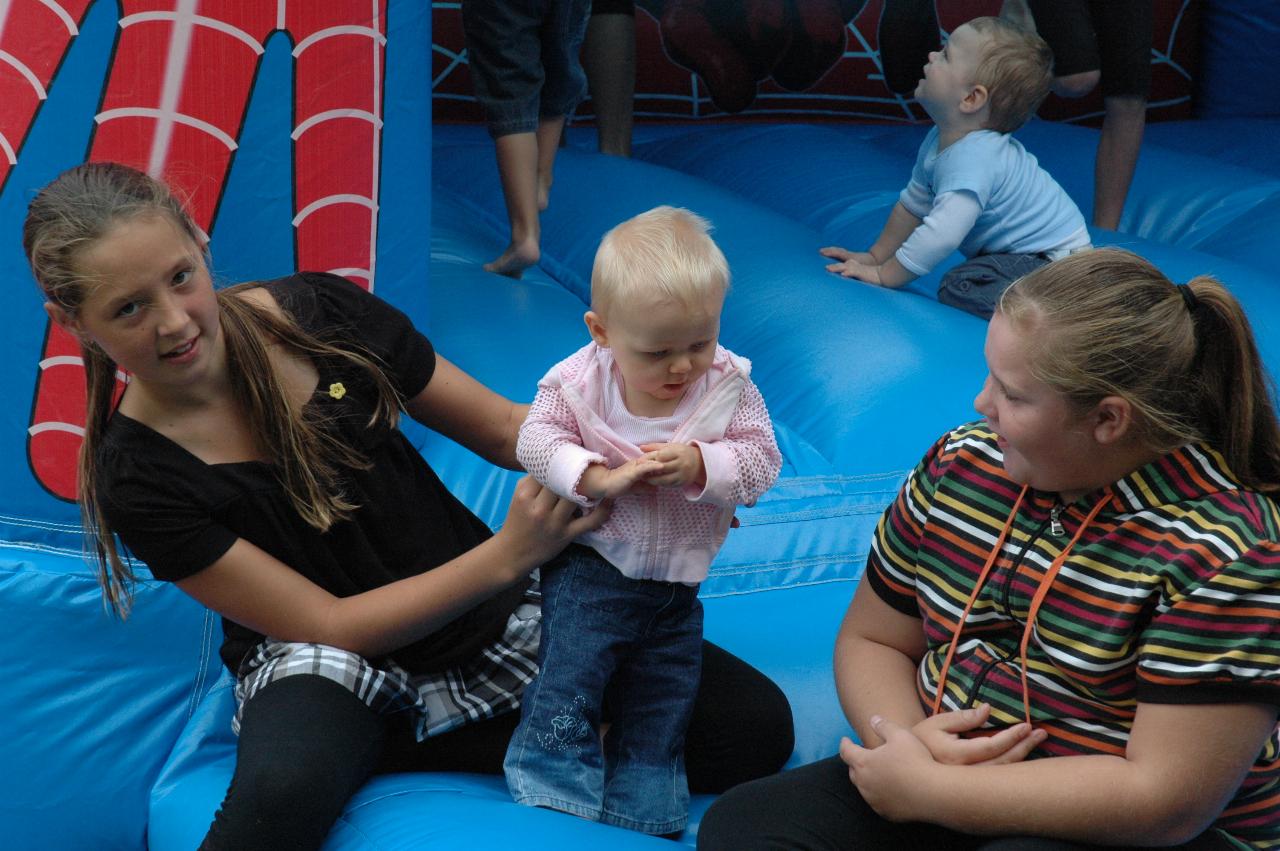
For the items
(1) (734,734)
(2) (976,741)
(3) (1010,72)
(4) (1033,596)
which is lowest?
(1) (734,734)

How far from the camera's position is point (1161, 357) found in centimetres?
105

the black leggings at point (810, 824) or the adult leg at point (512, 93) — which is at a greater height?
the adult leg at point (512, 93)

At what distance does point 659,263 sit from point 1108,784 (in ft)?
1.87

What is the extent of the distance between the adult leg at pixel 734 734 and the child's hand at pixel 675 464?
0.33 metres

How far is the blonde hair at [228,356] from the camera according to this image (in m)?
1.21

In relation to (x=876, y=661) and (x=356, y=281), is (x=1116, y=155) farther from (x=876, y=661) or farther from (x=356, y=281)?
(x=876, y=661)

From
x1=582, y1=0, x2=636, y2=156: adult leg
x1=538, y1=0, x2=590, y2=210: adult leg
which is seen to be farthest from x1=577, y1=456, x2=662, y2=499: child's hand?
x1=582, y1=0, x2=636, y2=156: adult leg

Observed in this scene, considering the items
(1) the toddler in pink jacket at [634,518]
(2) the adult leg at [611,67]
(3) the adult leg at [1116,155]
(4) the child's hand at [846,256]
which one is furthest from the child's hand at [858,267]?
(1) the toddler in pink jacket at [634,518]

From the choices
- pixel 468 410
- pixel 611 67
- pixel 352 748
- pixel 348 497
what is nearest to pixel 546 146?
pixel 611 67

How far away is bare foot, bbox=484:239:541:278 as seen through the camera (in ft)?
8.53

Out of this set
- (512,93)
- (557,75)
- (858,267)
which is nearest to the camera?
(512,93)

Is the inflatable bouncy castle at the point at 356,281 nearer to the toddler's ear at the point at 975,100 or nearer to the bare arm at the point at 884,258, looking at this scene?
the bare arm at the point at 884,258

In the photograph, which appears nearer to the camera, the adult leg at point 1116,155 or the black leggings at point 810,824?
the black leggings at point 810,824

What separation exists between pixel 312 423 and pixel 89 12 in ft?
1.91
